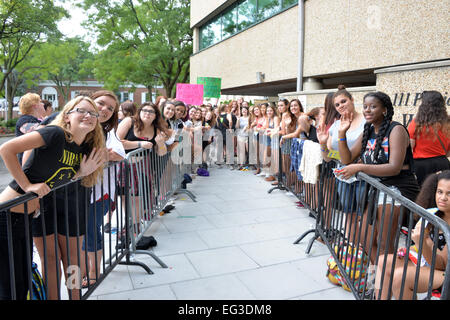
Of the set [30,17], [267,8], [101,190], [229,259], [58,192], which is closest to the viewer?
[58,192]

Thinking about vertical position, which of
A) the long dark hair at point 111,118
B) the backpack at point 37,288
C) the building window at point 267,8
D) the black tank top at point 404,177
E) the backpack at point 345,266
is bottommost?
the backpack at point 345,266

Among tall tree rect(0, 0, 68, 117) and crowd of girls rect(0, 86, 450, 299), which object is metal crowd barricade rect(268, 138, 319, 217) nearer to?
crowd of girls rect(0, 86, 450, 299)

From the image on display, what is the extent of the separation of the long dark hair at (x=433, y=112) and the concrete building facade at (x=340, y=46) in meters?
1.95

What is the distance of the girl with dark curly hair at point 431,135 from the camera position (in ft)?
13.0

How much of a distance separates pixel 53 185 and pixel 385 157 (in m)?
2.82

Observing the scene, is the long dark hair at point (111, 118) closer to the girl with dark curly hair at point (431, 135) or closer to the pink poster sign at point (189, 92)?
the girl with dark curly hair at point (431, 135)

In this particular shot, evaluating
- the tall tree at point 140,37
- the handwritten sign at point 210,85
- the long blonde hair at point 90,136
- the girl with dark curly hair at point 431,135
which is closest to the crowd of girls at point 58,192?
the long blonde hair at point 90,136

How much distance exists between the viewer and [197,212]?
20.1 feet

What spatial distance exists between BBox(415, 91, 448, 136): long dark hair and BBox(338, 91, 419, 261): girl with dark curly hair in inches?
40.7

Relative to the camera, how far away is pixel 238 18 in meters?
17.0

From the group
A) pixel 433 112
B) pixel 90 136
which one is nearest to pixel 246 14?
pixel 433 112

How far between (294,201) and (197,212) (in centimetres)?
201

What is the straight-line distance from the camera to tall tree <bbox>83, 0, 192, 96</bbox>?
27.5 m

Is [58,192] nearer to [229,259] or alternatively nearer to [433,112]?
[229,259]
